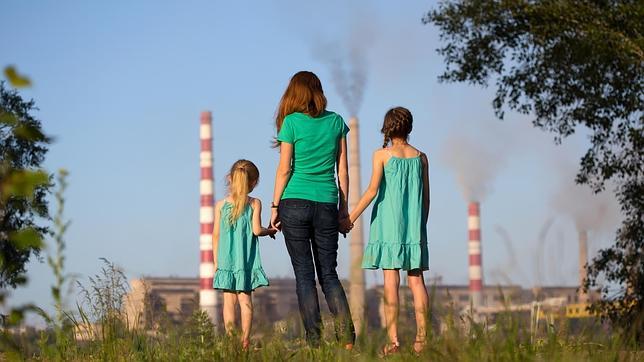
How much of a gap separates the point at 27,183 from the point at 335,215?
15.8ft

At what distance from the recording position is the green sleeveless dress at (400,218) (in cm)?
672

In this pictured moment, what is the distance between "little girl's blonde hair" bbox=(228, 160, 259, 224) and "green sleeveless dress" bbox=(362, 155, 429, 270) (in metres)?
1.57

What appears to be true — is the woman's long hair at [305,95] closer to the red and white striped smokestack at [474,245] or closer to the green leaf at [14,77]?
the green leaf at [14,77]

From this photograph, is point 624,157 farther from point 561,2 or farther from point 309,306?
point 309,306

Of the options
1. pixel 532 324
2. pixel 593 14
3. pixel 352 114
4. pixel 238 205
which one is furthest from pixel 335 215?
pixel 352 114

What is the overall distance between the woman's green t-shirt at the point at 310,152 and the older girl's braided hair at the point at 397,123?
0.42 m

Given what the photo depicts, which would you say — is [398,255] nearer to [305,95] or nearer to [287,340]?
[305,95]

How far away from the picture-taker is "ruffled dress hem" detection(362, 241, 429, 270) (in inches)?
262

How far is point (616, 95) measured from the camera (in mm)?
15609

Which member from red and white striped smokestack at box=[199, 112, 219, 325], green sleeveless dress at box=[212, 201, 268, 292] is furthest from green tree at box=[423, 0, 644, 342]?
red and white striped smokestack at box=[199, 112, 219, 325]

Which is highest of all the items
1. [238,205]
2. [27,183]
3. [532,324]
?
[238,205]

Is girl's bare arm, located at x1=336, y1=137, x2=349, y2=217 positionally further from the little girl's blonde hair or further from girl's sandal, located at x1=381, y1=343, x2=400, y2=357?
girl's sandal, located at x1=381, y1=343, x2=400, y2=357

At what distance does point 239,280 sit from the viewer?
27.6 feet

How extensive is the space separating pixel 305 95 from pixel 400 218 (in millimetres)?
993
